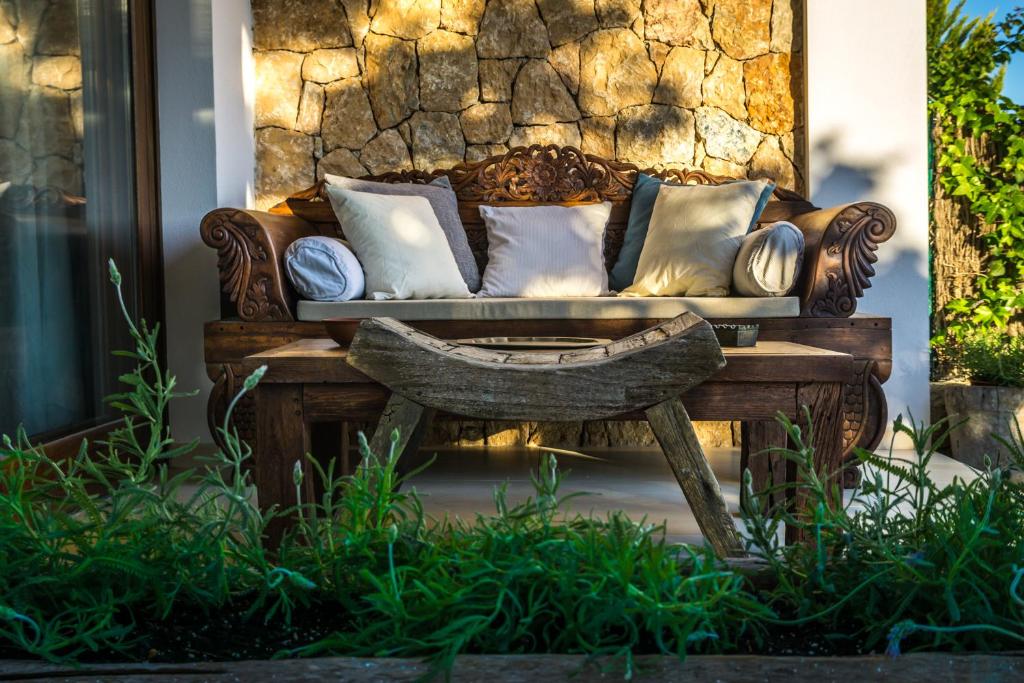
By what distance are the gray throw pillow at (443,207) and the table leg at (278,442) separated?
210 centimetres

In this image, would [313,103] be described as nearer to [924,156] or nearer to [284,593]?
[924,156]

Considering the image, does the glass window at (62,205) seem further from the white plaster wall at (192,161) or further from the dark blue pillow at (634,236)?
the dark blue pillow at (634,236)

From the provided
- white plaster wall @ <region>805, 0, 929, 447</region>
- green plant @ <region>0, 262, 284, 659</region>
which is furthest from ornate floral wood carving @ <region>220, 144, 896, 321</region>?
green plant @ <region>0, 262, 284, 659</region>

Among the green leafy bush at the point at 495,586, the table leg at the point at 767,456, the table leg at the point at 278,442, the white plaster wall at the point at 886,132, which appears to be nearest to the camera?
the green leafy bush at the point at 495,586

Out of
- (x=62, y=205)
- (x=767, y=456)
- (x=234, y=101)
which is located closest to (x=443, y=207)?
(x=234, y=101)

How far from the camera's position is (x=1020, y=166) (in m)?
4.45

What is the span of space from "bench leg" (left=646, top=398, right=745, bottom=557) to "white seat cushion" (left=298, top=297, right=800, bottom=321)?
5.31ft

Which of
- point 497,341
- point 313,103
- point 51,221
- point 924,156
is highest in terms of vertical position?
point 313,103

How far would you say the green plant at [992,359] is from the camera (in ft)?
12.6

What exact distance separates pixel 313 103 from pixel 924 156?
2.65 metres

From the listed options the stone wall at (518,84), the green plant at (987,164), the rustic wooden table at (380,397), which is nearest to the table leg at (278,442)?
the rustic wooden table at (380,397)

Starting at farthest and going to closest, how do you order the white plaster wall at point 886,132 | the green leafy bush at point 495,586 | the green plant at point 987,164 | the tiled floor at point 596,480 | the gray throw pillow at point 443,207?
1. the green plant at point 987,164
2. the white plaster wall at point 886,132
3. the gray throw pillow at point 443,207
4. the tiled floor at point 596,480
5. the green leafy bush at point 495,586

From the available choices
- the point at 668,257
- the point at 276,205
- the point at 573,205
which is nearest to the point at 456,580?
the point at 668,257

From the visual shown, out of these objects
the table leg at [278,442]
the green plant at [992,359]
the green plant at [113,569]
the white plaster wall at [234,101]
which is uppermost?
the white plaster wall at [234,101]
